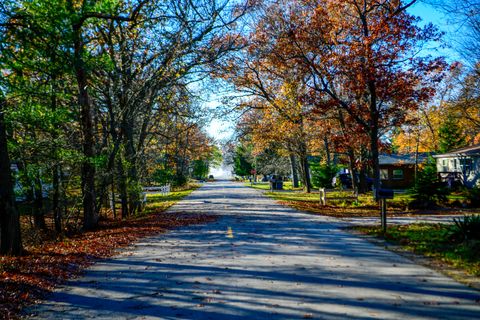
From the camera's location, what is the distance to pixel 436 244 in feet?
29.9

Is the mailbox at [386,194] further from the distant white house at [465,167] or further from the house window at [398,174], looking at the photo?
the house window at [398,174]

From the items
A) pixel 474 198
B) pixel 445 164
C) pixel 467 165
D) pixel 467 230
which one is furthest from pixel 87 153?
pixel 445 164

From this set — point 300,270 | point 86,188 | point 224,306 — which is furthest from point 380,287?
point 86,188

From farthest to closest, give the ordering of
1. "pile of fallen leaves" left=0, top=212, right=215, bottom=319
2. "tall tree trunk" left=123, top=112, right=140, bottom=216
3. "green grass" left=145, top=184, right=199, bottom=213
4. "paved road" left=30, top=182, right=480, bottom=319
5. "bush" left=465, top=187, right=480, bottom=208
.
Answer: "green grass" left=145, top=184, right=199, bottom=213 → "tall tree trunk" left=123, top=112, right=140, bottom=216 → "bush" left=465, top=187, right=480, bottom=208 → "pile of fallen leaves" left=0, top=212, right=215, bottom=319 → "paved road" left=30, top=182, right=480, bottom=319

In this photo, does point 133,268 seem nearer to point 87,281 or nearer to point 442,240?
point 87,281

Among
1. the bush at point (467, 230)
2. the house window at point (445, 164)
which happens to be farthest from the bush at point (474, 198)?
the house window at point (445, 164)

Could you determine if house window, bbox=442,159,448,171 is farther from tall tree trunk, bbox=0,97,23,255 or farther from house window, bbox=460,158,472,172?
tall tree trunk, bbox=0,97,23,255

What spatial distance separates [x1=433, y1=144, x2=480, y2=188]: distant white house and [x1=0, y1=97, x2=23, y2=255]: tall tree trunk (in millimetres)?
29855

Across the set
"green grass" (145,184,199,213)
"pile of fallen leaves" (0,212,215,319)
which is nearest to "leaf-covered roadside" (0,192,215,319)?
"pile of fallen leaves" (0,212,215,319)

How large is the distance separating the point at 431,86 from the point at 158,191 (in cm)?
2984

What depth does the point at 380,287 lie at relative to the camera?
6020 millimetres

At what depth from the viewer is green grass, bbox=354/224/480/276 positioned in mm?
7460

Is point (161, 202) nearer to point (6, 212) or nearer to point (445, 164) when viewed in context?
point (6, 212)

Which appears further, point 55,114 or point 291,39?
point 291,39
